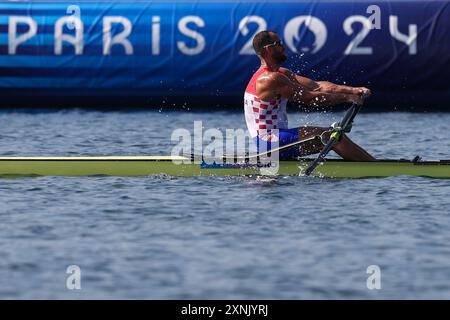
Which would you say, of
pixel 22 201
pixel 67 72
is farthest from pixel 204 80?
pixel 22 201

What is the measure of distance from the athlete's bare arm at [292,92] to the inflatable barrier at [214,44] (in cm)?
835

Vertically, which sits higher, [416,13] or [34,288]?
[416,13]

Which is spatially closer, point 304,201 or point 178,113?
point 304,201

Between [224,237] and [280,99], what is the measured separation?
361 centimetres

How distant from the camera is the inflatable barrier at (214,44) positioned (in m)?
22.4

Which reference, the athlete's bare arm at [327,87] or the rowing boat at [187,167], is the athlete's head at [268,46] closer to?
the athlete's bare arm at [327,87]

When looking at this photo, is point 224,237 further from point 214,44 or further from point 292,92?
point 214,44

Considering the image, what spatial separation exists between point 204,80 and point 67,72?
2.30 metres

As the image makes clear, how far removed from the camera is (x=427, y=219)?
11.6 m

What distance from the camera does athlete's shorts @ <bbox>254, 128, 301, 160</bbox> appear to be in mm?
14023

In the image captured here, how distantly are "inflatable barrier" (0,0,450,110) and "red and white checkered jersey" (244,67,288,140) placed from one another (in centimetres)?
816

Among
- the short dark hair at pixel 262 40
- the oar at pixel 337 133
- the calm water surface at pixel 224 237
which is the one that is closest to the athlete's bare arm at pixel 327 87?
the oar at pixel 337 133
